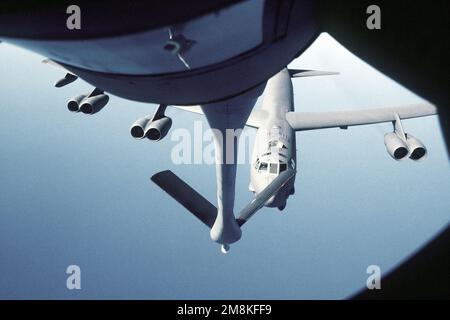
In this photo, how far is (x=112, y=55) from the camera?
72cm

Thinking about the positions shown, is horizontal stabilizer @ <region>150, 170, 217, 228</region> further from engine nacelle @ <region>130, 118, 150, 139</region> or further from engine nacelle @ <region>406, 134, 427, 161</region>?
engine nacelle @ <region>406, 134, 427, 161</region>

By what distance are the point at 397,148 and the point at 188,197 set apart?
235 cm

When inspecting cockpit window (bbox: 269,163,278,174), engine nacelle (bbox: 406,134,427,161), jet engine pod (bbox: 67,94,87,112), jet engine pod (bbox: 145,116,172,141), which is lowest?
jet engine pod (bbox: 145,116,172,141)

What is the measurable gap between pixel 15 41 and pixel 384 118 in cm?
488

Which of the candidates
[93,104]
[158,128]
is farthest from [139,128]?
[93,104]

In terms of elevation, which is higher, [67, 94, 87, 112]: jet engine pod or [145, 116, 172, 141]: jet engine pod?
[67, 94, 87, 112]: jet engine pod

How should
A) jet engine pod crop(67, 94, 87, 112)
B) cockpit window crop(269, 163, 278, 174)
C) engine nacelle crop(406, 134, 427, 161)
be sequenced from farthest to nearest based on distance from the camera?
cockpit window crop(269, 163, 278, 174) < engine nacelle crop(406, 134, 427, 161) < jet engine pod crop(67, 94, 87, 112)

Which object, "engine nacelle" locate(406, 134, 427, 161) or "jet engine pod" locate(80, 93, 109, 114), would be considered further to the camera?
"engine nacelle" locate(406, 134, 427, 161)

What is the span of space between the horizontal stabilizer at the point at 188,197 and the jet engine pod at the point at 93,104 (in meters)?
0.88

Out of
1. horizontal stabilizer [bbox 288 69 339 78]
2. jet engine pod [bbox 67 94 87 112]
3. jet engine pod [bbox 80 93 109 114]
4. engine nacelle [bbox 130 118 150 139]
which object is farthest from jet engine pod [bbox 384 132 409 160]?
horizontal stabilizer [bbox 288 69 339 78]

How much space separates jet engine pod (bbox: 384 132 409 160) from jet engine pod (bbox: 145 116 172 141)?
2.32 m

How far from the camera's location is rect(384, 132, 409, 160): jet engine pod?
12.2 ft

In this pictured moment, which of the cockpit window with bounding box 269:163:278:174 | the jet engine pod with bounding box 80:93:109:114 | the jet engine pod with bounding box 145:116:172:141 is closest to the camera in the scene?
the jet engine pod with bounding box 145:116:172:141
